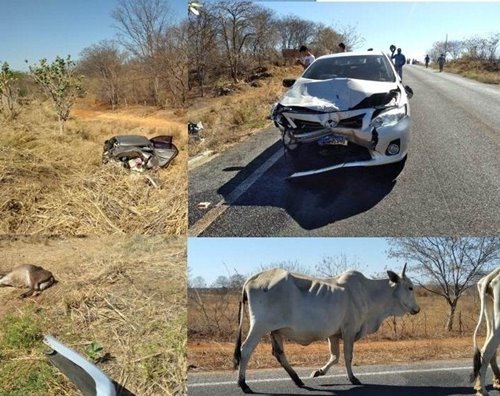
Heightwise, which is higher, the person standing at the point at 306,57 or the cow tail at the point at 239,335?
the person standing at the point at 306,57

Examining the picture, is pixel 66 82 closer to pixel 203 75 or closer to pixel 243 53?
pixel 203 75

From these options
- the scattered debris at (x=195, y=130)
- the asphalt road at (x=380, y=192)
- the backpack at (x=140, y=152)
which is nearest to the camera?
the asphalt road at (x=380, y=192)

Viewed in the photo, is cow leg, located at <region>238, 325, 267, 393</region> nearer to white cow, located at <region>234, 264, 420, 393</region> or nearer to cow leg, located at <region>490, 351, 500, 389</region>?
white cow, located at <region>234, 264, 420, 393</region>

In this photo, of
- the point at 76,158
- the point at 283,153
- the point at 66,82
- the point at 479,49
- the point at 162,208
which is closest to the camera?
the point at 283,153

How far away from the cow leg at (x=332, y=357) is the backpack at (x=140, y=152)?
9.77 feet

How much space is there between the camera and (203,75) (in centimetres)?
641

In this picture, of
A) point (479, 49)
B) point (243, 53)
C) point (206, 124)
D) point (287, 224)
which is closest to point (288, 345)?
point (287, 224)

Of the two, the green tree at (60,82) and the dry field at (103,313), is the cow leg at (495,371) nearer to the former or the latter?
the dry field at (103,313)

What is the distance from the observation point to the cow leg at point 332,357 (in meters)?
5.31

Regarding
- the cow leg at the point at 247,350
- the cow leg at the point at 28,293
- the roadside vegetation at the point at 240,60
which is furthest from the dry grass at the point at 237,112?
the cow leg at the point at 28,293

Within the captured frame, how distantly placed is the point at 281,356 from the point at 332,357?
20.3 inches

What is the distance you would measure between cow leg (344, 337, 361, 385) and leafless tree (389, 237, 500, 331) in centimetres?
89

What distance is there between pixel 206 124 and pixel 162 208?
1062 millimetres

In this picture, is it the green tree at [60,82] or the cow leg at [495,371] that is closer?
the cow leg at [495,371]
